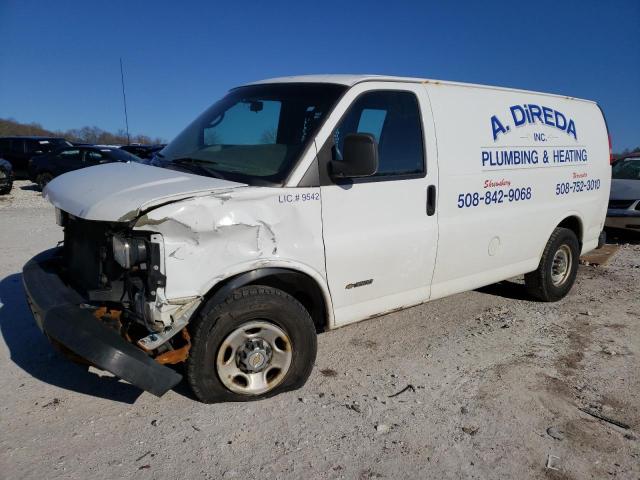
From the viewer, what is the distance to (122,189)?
304 cm

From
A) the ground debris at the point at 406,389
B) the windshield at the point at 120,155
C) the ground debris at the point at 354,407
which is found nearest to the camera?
the ground debris at the point at 354,407

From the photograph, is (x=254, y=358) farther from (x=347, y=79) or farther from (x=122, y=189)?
(x=347, y=79)

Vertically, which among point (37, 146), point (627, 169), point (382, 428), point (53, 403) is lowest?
point (382, 428)

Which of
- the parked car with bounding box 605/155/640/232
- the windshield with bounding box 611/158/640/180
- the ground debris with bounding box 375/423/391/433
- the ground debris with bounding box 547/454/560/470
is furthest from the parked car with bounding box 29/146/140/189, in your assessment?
the ground debris with bounding box 547/454/560/470

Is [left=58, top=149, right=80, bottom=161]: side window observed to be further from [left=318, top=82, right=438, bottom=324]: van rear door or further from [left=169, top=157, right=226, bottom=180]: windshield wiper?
[left=318, top=82, right=438, bottom=324]: van rear door

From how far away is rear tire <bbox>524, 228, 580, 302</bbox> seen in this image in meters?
5.41

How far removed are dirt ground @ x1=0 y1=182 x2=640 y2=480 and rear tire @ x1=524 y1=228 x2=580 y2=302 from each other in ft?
2.35

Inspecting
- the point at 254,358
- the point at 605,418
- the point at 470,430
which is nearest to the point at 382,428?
the point at 470,430

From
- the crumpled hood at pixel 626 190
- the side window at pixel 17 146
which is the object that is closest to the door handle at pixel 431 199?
the crumpled hood at pixel 626 190

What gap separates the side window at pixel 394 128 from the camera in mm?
3740

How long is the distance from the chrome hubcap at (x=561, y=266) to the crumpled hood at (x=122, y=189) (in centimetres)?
411

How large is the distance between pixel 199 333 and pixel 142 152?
21175 mm

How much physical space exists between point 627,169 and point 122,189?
1133 cm

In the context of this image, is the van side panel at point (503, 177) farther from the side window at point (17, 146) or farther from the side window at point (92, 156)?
the side window at point (17, 146)
